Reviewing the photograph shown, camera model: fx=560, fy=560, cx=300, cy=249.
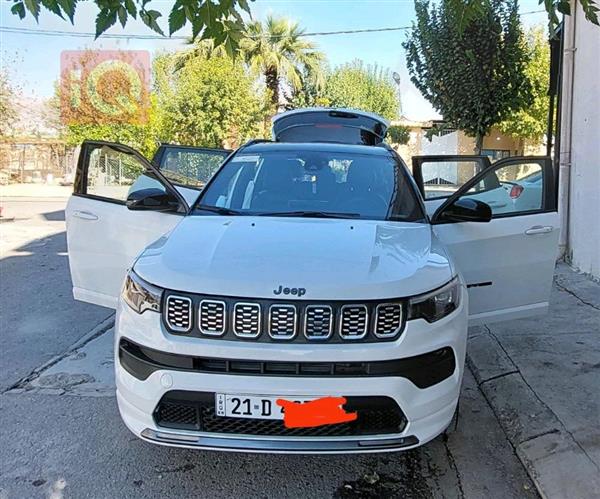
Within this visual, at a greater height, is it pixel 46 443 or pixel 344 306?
pixel 344 306

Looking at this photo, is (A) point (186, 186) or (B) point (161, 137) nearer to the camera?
(A) point (186, 186)

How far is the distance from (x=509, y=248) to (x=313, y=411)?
207cm

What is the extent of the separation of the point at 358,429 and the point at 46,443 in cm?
187

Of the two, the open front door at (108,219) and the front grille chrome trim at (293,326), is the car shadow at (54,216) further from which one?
the front grille chrome trim at (293,326)

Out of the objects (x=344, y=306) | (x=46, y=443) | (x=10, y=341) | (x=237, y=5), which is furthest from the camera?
(x=10, y=341)

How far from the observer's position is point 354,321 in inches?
95.5

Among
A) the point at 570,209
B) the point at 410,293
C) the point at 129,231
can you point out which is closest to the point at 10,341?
the point at 129,231

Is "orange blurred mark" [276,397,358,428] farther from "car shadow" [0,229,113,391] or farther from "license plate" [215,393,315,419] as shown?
"car shadow" [0,229,113,391]

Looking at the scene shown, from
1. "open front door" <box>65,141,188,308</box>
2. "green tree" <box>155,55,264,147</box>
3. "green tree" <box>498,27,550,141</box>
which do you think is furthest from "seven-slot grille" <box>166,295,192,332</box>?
"green tree" <box>498,27,550,141</box>

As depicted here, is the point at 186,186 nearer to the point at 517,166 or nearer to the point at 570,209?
the point at 517,166

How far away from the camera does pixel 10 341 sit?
4.97 metres

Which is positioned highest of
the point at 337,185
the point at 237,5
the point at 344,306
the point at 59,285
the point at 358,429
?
the point at 237,5

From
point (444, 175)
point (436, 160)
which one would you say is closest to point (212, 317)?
point (436, 160)

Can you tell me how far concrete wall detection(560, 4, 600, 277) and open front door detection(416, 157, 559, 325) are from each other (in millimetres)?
3195
